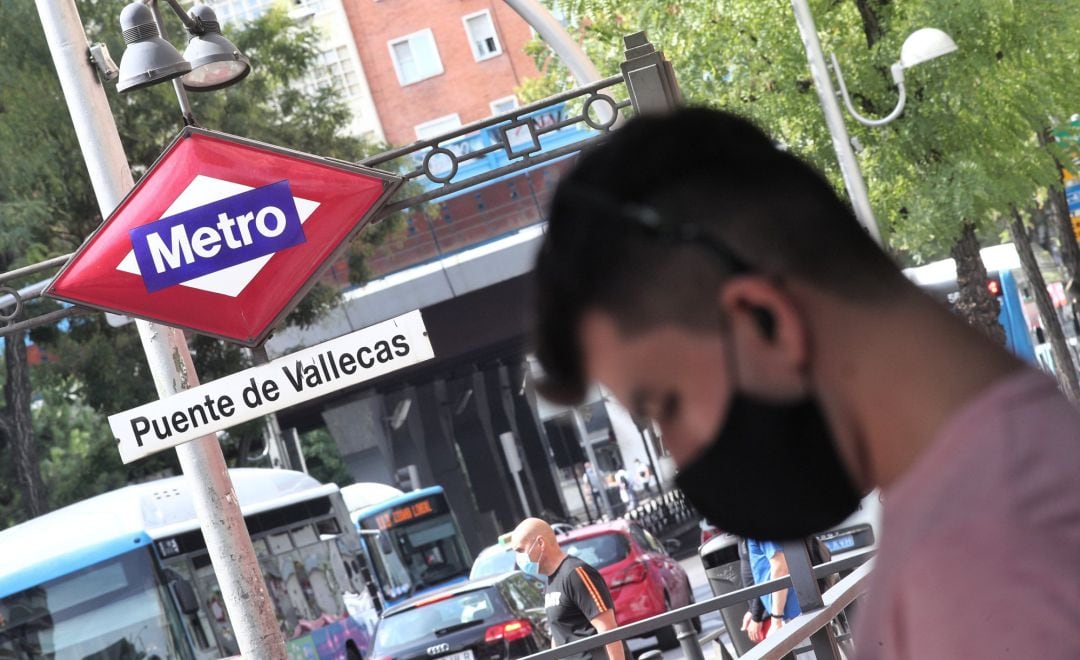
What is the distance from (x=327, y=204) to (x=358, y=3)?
52.1 meters

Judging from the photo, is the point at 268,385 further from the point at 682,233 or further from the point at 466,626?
the point at 466,626

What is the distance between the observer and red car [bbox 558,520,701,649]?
57.2 feet

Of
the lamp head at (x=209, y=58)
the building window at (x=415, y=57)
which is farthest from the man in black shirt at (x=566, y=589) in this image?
the building window at (x=415, y=57)

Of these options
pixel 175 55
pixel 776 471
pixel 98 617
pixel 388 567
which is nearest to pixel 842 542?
pixel 98 617

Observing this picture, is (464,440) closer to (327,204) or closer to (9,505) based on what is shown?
(9,505)

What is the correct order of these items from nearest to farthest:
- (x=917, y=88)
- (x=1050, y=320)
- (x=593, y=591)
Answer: (x=593, y=591)
(x=917, y=88)
(x=1050, y=320)

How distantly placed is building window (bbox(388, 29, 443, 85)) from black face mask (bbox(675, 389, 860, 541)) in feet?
189

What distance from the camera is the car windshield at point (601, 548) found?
17828mm

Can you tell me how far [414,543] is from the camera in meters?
32.7

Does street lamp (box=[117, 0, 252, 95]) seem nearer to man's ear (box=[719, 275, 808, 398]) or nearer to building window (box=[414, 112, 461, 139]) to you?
man's ear (box=[719, 275, 808, 398])

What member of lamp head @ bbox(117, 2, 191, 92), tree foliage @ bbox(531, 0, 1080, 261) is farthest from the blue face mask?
tree foliage @ bbox(531, 0, 1080, 261)

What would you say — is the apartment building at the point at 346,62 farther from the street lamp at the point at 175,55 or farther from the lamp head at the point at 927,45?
the street lamp at the point at 175,55

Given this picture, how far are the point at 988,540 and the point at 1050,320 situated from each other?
29797 mm

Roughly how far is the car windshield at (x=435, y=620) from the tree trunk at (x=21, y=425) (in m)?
8.85
